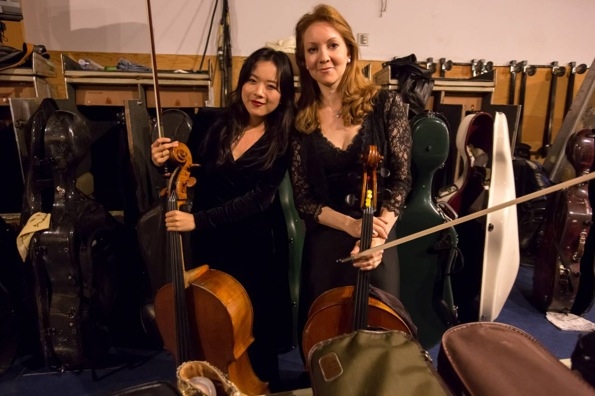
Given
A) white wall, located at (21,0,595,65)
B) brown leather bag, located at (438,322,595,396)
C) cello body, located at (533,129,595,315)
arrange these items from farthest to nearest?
white wall, located at (21,0,595,65) < cello body, located at (533,129,595,315) < brown leather bag, located at (438,322,595,396)

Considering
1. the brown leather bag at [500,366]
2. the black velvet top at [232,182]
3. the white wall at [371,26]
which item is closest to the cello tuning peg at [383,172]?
the black velvet top at [232,182]

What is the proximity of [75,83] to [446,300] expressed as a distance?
2329 millimetres

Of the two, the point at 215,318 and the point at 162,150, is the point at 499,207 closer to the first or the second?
the point at 215,318

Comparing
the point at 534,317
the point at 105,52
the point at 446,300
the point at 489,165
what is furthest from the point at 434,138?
the point at 105,52

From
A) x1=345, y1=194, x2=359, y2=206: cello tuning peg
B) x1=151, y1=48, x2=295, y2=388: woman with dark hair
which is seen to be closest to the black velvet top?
x1=151, y1=48, x2=295, y2=388: woman with dark hair

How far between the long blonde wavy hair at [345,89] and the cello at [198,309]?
439 millimetres

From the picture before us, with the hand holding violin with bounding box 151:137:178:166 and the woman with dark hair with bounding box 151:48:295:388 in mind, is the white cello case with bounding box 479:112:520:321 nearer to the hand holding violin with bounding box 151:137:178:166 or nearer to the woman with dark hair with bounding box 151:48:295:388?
the woman with dark hair with bounding box 151:48:295:388

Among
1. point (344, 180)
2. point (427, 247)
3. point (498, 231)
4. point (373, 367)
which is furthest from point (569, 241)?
point (373, 367)

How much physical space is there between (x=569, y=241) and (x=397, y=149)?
1.36 meters

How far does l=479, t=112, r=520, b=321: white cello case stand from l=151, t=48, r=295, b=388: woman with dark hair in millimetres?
1021

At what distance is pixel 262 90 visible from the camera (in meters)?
1.29

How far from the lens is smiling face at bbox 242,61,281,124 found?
129cm

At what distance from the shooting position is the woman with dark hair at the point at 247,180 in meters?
1.31

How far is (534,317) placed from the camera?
2.14 metres
